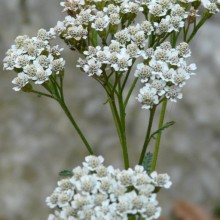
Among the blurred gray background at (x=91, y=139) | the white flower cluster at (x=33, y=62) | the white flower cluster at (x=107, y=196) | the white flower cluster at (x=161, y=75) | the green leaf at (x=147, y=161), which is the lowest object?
the white flower cluster at (x=107, y=196)

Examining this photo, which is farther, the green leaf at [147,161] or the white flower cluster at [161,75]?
the green leaf at [147,161]

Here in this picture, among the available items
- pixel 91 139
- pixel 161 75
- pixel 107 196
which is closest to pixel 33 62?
pixel 161 75

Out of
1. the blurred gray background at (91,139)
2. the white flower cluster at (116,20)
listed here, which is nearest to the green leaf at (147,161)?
the white flower cluster at (116,20)

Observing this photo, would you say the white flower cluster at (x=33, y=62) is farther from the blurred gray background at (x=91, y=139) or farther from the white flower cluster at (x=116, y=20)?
the blurred gray background at (x=91, y=139)

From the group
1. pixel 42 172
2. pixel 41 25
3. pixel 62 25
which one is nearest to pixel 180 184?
pixel 42 172

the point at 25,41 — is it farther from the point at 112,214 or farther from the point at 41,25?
the point at 41,25

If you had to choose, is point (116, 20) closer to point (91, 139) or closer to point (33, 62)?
point (33, 62)

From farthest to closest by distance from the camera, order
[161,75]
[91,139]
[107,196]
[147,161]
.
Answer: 1. [91,139]
2. [147,161]
3. [161,75]
4. [107,196]
